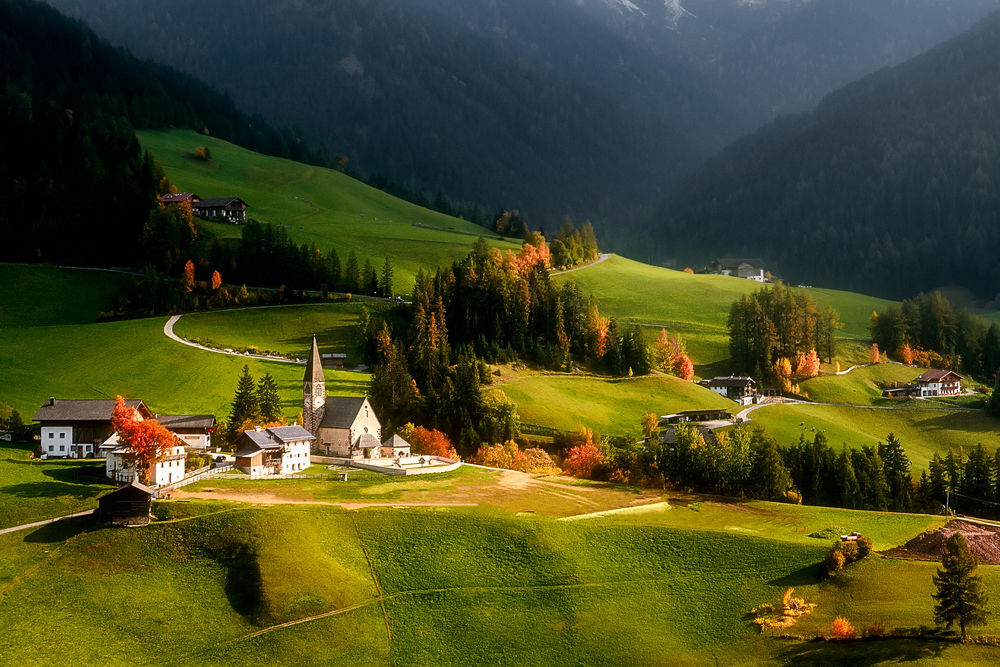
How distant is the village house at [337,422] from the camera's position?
8906 centimetres

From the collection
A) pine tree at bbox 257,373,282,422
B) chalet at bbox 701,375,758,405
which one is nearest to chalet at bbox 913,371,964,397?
chalet at bbox 701,375,758,405

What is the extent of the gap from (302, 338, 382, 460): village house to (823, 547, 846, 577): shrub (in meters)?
48.0

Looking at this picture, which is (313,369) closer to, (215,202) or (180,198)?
(180,198)

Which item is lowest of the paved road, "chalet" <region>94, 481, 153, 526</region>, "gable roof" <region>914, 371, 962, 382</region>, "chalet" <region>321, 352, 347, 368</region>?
the paved road

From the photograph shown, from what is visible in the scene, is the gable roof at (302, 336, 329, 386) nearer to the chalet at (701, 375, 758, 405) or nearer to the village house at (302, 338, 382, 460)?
the village house at (302, 338, 382, 460)

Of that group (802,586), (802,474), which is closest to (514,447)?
(802,474)

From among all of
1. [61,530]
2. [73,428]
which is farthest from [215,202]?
[61,530]

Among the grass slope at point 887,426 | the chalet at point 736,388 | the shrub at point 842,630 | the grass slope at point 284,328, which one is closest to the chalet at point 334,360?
the grass slope at point 284,328

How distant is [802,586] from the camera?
57312mm

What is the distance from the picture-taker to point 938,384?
441 feet

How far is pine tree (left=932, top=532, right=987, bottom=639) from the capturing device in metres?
48.2

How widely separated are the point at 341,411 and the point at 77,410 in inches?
1028

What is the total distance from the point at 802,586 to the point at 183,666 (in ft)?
133

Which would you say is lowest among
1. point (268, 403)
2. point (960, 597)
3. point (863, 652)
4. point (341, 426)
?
point (863, 652)
